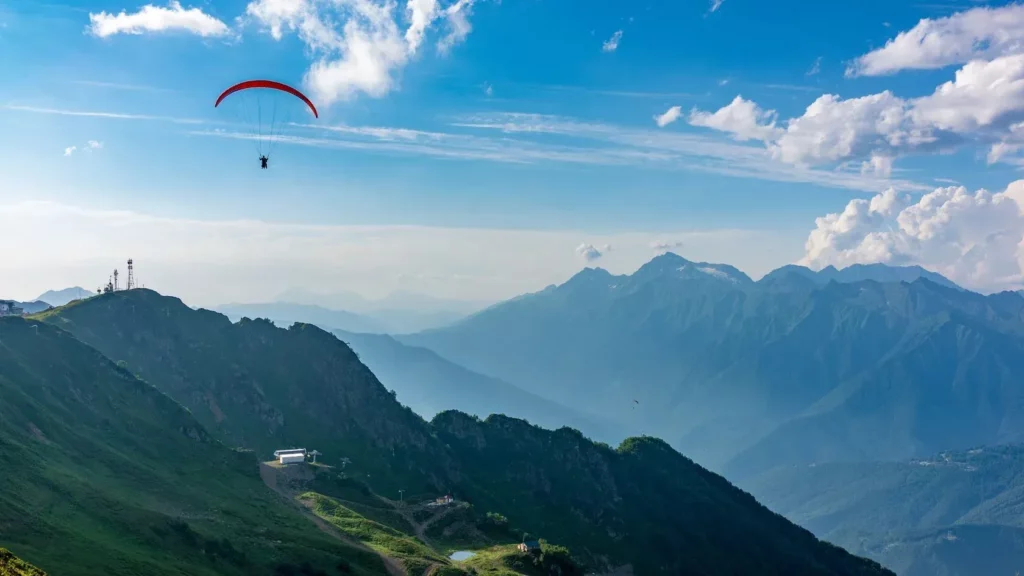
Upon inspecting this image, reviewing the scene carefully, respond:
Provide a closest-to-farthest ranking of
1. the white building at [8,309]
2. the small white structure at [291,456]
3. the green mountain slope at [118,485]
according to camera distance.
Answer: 1. the green mountain slope at [118,485]
2. the small white structure at [291,456]
3. the white building at [8,309]

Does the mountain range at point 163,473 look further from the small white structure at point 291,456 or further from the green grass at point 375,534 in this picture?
the small white structure at point 291,456

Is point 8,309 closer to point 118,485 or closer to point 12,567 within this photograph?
point 118,485

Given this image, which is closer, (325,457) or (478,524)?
(478,524)

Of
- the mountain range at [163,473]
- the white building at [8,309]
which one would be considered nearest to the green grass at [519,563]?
the mountain range at [163,473]

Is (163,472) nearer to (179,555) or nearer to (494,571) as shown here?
(179,555)

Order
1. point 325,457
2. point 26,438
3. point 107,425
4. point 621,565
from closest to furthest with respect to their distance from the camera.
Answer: point 26,438
point 107,425
point 325,457
point 621,565

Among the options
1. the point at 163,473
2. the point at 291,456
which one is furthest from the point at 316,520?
the point at 291,456

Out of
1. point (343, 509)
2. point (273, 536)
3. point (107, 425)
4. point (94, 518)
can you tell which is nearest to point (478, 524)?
point (343, 509)

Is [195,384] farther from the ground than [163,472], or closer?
farther from the ground
